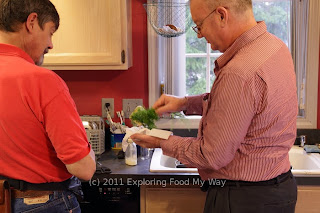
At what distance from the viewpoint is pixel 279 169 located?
1500mm

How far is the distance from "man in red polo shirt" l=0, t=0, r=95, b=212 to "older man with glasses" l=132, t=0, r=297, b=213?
407 mm

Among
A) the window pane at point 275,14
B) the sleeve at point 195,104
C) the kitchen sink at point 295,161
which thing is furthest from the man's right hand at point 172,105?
the window pane at point 275,14

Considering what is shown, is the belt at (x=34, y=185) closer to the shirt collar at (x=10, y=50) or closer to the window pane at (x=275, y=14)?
the shirt collar at (x=10, y=50)

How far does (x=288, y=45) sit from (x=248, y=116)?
145cm

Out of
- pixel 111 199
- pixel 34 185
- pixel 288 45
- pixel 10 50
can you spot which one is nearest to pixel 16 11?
pixel 10 50

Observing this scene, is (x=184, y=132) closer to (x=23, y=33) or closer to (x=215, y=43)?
(x=215, y=43)

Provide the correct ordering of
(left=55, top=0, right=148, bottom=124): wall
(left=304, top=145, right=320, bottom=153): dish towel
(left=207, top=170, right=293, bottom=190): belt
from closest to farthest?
(left=207, top=170, right=293, bottom=190): belt, (left=304, top=145, right=320, bottom=153): dish towel, (left=55, top=0, right=148, bottom=124): wall

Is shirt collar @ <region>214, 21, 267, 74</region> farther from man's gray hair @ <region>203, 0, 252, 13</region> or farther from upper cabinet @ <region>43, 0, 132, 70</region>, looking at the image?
upper cabinet @ <region>43, 0, 132, 70</region>

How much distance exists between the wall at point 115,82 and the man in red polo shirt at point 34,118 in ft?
4.25

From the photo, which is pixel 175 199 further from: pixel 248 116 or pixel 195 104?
pixel 248 116

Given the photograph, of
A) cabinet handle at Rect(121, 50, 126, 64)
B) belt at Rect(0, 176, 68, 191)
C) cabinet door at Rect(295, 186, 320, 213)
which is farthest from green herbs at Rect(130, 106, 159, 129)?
cabinet door at Rect(295, 186, 320, 213)

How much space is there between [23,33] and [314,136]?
201cm

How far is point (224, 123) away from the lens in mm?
1354

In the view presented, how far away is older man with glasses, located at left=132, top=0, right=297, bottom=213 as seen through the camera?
1.35 meters
